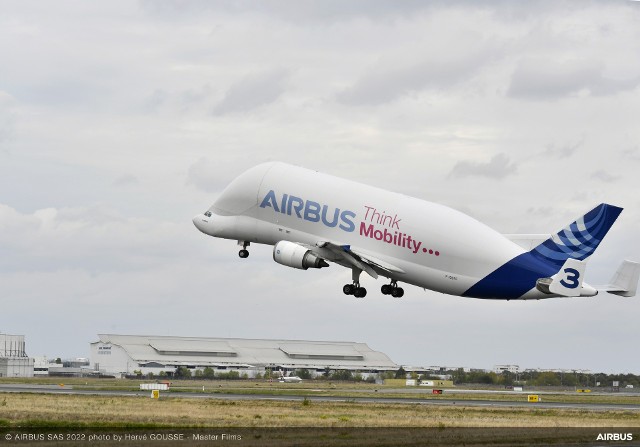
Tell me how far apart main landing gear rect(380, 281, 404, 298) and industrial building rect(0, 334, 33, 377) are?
114 m

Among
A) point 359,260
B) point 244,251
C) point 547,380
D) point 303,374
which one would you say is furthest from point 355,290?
point 303,374

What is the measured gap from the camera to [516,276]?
71.6 metres

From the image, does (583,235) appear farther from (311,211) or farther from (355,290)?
(311,211)

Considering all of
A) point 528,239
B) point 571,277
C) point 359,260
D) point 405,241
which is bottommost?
point 571,277

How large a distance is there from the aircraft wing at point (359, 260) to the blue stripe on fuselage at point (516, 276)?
228 inches

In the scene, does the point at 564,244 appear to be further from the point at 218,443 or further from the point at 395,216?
the point at 218,443

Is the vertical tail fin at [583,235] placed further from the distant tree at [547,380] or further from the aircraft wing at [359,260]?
the distant tree at [547,380]

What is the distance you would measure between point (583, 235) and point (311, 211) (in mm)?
17781

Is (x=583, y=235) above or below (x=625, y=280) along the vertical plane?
above

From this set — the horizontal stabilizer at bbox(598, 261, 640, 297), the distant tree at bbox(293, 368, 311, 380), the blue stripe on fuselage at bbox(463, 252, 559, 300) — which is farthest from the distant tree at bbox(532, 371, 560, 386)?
the blue stripe on fuselage at bbox(463, 252, 559, 300)

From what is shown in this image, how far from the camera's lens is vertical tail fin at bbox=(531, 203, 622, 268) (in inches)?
2763

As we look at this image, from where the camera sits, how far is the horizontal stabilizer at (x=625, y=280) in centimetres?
7256

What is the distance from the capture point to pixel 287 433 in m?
59.5

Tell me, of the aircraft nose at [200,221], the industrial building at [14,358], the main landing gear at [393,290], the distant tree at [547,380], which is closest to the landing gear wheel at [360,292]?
the main landing gear at [393,290]
